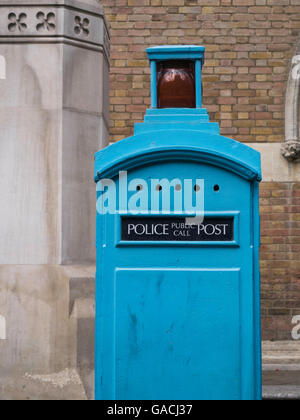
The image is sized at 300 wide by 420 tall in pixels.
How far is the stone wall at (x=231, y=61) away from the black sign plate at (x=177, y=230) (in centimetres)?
597

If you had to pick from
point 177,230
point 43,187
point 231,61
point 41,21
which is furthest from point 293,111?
point 177,230

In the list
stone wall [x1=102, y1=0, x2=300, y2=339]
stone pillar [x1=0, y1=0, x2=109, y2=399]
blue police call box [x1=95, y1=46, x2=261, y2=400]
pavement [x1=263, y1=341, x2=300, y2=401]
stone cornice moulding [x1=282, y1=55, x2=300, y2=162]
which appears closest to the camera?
blue police call box [x1=95, y1=46, x2=261, y2=400]

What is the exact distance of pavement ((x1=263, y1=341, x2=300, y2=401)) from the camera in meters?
5.17

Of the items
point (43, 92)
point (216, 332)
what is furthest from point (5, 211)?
point (216, 332)

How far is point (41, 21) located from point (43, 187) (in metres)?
1.07

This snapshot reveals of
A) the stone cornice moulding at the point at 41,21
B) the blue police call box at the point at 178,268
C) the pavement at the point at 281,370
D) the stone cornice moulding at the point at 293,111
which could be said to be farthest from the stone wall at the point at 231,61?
the blue police call box at the point at 178,268

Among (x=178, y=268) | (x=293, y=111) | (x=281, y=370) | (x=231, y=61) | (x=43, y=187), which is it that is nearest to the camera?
(x=178, y=268)

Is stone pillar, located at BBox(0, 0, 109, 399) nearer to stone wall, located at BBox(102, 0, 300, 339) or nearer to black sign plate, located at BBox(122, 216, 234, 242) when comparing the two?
black sign plate, located at BBox(122, 216, 234, 242)

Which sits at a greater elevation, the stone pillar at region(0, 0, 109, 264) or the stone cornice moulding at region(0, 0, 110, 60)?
the stone cornice moulding at region(0, 0, 110, 60)

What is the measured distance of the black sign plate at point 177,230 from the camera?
114 inches

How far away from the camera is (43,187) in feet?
13.0

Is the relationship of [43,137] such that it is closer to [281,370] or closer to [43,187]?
[43,187]

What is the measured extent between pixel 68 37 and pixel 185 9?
17.5 feet

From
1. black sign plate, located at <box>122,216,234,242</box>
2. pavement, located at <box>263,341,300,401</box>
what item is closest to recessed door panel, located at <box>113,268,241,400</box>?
black sign plate, located at <box>122,216,234,242</box>
